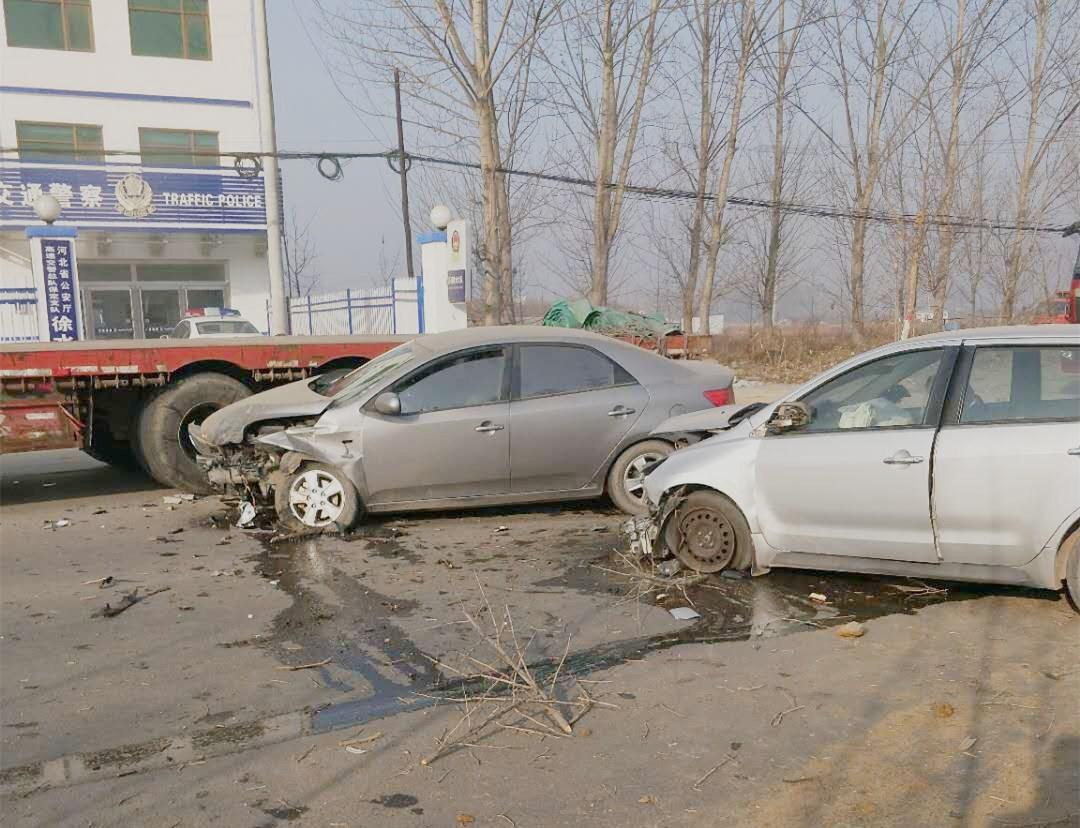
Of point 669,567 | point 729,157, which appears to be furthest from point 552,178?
point 669,567

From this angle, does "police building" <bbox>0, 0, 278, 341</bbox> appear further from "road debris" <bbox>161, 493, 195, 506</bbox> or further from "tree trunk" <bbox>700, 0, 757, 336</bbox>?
"road debris" <bbox>161, 493, 195, 506</bbox>

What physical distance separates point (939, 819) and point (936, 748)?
519 millimetres

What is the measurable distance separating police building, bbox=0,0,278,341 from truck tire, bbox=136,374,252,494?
16589mm

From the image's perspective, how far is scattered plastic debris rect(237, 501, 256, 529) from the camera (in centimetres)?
733

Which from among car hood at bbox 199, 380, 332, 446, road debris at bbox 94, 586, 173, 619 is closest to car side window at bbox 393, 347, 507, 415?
car hood at bbox 199, 380, 332, 446

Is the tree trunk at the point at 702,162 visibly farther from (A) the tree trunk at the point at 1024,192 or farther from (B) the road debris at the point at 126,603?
(B) the road debris at the point at 126,603

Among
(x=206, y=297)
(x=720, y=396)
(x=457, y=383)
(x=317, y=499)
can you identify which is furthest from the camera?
(x=206, y=297)

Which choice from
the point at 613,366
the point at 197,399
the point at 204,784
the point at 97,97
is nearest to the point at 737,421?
the point at 613,366

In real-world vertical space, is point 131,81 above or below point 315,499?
above

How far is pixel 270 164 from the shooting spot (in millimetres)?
19141

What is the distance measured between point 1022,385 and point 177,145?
25770 mm

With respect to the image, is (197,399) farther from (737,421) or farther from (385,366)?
(737,421)

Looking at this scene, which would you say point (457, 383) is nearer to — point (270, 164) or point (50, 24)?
point (270, 164)

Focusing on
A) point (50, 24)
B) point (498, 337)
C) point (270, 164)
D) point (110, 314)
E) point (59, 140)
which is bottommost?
point (498, 337)
